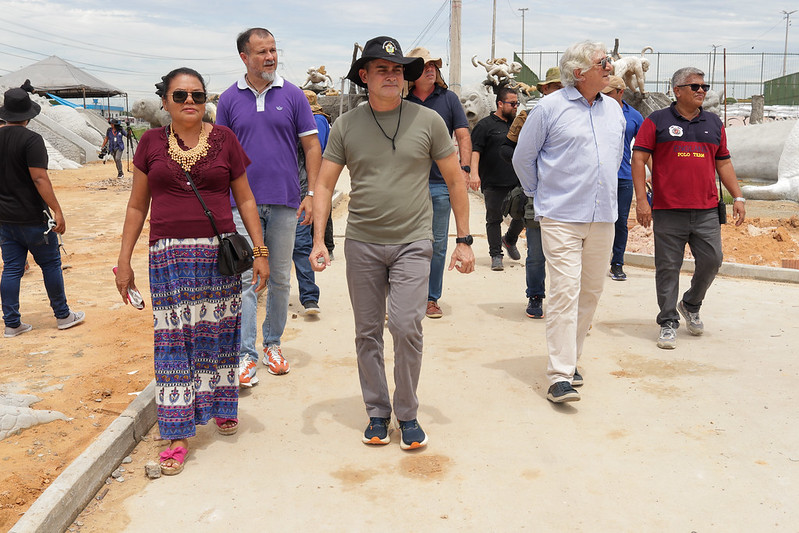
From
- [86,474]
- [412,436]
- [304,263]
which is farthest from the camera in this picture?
[304,263]

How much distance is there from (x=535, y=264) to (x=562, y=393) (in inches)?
87.7

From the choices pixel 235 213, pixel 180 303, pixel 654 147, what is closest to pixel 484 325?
pixel 654 147

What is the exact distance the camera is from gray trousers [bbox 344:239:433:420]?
3.78m

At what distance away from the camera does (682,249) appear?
5.84 metres

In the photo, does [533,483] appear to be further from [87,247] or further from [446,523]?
[87,247]

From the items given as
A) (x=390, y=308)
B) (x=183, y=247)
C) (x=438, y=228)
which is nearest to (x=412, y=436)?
(x=390, y=308)

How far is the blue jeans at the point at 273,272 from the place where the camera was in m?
4.83

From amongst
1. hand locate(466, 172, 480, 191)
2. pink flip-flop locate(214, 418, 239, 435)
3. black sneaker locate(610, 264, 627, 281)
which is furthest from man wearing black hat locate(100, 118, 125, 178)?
pink flip-flop locate(214, 418, 239, 435)

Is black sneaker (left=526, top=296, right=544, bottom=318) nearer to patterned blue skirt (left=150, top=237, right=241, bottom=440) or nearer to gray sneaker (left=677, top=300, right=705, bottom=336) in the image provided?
gray sneaker (left=677, top=300, right=705, bottom=336)

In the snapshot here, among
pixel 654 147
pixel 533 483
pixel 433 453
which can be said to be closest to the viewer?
pixel 533 483

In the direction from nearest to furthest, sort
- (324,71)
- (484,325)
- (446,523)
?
(446,523) < (484,325) < (324,71)

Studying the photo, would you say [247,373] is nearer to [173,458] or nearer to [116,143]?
[173,458]

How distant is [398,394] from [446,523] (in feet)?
2.91

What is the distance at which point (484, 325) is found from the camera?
6352mm
